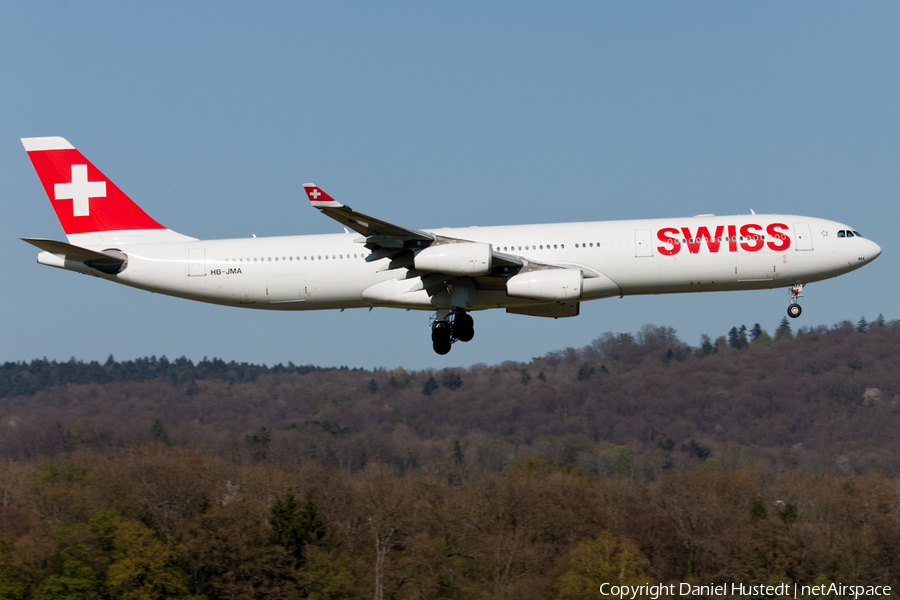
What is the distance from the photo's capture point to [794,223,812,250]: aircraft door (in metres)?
38.0

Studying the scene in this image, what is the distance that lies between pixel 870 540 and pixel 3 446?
11420 cm

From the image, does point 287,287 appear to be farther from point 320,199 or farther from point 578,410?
point 578,410

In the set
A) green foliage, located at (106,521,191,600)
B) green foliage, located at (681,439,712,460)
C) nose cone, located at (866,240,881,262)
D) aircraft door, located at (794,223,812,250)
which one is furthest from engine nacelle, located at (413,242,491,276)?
green foliage, located at (681,439,712,460)

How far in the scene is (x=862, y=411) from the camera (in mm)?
168750

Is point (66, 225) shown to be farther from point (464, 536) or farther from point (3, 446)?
point (3, 446)

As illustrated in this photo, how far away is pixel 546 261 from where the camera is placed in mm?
37500

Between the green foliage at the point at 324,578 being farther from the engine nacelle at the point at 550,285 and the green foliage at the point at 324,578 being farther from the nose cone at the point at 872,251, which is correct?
the nose cone at the point at 872,251

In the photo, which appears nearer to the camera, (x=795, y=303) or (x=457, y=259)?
(x=457, y=259)

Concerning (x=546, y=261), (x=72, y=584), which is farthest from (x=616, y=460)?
(x=546, y=261)

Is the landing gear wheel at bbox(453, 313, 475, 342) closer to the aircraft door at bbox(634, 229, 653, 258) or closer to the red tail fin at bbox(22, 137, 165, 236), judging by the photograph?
the aircraft door at bbox(634, 229, 653, 258)

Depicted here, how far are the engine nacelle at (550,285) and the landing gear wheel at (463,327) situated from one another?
322 cm

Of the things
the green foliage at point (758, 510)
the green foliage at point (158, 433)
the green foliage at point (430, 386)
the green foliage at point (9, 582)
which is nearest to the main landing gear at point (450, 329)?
the green foliage at point (9, 582)

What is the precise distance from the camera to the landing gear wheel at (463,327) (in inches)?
1543

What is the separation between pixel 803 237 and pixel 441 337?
13.8 metres
